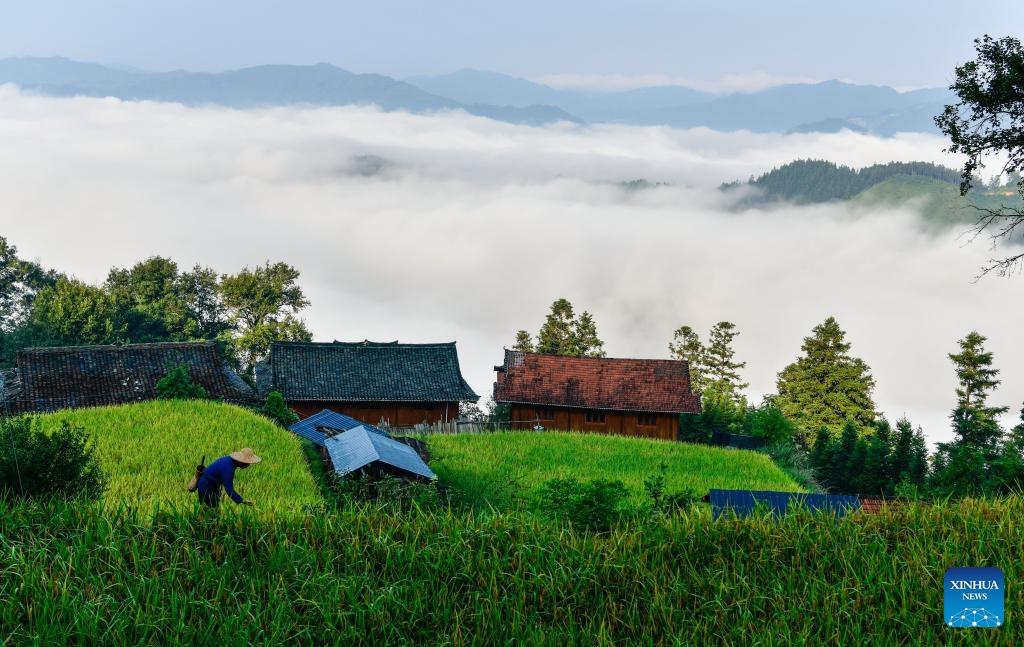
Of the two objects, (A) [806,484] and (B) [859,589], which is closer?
(B) [859,589]

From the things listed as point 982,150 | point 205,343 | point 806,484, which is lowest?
point 806,484

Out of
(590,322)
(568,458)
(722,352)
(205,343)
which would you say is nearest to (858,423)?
(722,352)

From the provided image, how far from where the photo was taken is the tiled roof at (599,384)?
42.4 m

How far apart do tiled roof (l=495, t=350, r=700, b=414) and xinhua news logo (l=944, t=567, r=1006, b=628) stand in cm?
3517

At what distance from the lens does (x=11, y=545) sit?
7090 millimetres

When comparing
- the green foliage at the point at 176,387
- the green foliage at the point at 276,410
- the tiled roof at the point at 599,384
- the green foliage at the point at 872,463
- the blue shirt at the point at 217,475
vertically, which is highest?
the tiled roof at the point at 599,384

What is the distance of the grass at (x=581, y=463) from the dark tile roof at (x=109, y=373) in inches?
450

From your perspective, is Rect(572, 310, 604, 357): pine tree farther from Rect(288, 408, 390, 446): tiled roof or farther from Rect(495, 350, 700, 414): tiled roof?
Rect(288, 408, 390, 446): tiled roof

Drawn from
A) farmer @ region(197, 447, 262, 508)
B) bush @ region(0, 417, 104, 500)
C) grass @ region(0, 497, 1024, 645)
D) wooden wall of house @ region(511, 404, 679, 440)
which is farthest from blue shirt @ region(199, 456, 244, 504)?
wooden wall of house @ region(511, 404, 679, 440)

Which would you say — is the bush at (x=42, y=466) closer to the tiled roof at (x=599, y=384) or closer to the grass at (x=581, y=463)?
the grass at (x=581, y=463)

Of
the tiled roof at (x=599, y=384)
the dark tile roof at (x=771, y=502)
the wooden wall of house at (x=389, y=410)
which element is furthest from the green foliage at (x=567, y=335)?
the dark tile roof at (x=771, y=502)

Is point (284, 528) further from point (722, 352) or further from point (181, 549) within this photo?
point (722, 352)

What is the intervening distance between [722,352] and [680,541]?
179 feet

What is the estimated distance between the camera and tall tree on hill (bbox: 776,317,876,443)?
2005 inches
